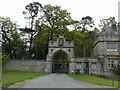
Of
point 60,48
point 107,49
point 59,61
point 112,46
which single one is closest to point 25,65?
point 59,61

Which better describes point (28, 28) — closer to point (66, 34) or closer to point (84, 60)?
point (66, 34)

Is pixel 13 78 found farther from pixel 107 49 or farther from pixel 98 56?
pixel 107 49

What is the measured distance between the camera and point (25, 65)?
47156 mm

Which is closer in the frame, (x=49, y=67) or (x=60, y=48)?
(x=49, y=67)

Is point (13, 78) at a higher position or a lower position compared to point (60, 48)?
lower

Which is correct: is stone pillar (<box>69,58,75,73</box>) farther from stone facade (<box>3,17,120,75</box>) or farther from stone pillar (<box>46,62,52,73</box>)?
stone pillar (<box>46,62,52,73</box>)

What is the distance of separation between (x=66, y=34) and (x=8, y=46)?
1209cm

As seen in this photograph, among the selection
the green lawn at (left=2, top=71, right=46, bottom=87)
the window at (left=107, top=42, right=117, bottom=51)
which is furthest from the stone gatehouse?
the green lawn at (left=2, top=71, right=46, bottom=87)

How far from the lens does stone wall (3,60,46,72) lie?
47.0 meters

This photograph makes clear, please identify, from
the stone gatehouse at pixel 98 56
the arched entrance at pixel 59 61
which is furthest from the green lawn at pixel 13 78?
the arched entrance at pixel 59 61

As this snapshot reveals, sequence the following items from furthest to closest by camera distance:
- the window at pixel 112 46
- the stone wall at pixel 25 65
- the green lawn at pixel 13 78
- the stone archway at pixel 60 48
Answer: the window at pixel 112 46 < the stone archway at pixel 60 48 < the stone wall at pixel 25 65 < the green lawn at pixel 13 78

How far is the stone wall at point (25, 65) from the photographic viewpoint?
47.0 m

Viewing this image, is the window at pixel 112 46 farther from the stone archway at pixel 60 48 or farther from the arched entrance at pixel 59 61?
the arched entrance at pixel 59 61

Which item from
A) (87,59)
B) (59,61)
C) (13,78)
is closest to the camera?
(13,78)
